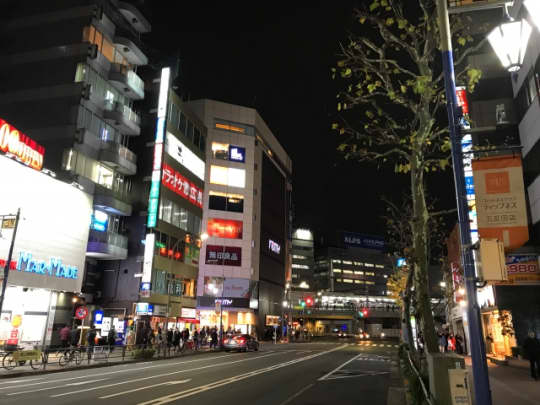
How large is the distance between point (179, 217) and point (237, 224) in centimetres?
1928

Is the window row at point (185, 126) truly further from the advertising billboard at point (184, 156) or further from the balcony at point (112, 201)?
the balcony at point (112, 201)

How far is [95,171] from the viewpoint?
3797cm

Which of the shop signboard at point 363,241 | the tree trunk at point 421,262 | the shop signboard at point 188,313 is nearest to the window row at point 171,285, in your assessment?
the shop signboard at point 188,313

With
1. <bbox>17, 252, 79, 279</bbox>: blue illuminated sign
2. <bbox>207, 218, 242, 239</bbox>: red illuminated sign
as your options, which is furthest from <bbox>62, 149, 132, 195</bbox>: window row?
<bbox>207, 218, 242, 239</bbox>: red illuminated sign

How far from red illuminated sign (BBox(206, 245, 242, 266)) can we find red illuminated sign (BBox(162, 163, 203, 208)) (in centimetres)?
1140

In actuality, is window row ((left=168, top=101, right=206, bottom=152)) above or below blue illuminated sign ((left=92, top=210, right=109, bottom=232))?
above

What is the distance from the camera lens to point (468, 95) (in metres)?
34.3

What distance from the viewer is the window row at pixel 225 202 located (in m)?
67.0

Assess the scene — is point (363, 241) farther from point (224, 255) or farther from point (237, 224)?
point (224, 255)

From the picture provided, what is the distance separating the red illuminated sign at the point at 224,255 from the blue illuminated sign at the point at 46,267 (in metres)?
32.3

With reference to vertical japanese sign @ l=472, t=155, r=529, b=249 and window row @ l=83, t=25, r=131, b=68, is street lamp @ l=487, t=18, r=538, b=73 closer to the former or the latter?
vertical japanese sign @ l=472, t=155, r=529, b=249

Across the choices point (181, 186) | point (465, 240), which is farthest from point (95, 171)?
point (465, 240)

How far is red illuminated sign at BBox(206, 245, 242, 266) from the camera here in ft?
212

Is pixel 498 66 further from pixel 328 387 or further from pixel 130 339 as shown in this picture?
pixel 130 339
